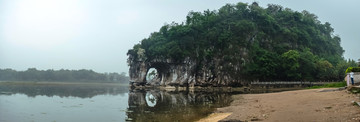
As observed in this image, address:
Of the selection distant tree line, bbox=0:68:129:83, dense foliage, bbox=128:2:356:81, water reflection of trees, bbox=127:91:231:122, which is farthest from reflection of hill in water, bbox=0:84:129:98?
distant tree line, bbox=0:68:129:83

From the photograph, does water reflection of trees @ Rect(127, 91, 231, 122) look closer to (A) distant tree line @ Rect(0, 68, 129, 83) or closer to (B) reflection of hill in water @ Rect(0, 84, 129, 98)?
(B) reflection of hill in water @ Rect(0, 84, 129, 98)

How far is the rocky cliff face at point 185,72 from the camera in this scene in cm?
4906

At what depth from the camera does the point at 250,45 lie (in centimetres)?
5009

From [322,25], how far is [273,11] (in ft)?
57.5

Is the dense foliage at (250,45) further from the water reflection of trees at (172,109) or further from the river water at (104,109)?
the water reflection of trees at (172,109)

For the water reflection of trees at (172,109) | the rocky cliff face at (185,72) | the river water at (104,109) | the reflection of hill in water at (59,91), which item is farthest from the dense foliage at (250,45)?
the water reflection of trees at (172,109)

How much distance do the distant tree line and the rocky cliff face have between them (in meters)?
65.3

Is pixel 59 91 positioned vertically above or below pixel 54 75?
below

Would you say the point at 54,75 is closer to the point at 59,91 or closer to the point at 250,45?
the point at 59,91

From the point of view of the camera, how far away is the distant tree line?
332 feet

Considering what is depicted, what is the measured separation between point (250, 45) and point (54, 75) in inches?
3641

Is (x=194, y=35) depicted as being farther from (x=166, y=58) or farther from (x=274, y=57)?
(x=274, y=57)

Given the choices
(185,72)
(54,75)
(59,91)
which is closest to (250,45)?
(185,72)

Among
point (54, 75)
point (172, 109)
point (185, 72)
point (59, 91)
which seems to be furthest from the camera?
point (54, 75)
